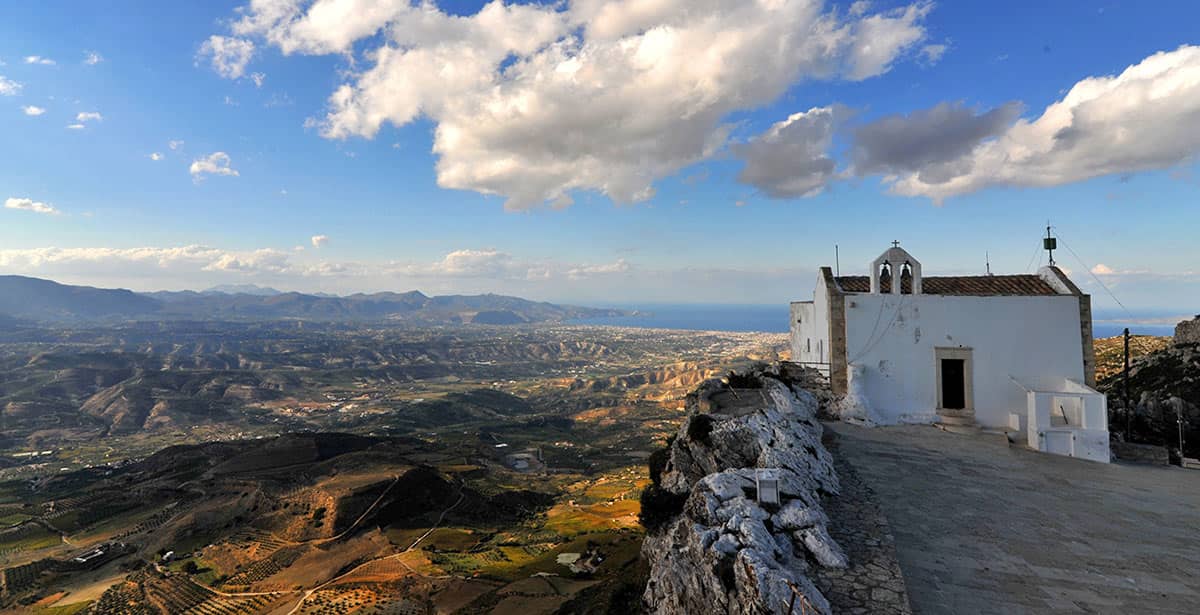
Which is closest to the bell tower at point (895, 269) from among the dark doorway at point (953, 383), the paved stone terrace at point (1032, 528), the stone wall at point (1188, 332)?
the dark doorway at point (953, 383)

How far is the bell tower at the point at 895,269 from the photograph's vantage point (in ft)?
50.8

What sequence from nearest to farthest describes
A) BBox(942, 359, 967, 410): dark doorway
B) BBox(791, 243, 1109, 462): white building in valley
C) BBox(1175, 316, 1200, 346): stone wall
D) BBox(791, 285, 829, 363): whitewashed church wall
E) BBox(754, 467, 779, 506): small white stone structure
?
1. BBox(754, 467, 779, 506): small white stone structure
2. BBox(791, 243, 1109, 462): white building in valley
3. BBox(942, 359, 967, 410): dark doorway
4. BBox(791, 285, 829, 363): whitewashed church wall
5. BBox(1175, 316, 1200, 346): stone wall

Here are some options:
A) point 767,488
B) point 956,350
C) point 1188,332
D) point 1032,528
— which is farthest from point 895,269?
point 1188,332

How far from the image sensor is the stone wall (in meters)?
20.4

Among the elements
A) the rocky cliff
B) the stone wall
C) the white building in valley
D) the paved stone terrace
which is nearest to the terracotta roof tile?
the white building in valley

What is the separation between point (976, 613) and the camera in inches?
209

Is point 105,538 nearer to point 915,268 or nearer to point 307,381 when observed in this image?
point 915,268

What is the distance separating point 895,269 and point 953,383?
3.80m

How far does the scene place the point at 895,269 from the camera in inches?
617

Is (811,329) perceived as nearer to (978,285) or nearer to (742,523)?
(978,285)

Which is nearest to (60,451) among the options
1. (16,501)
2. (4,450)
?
(4,450)

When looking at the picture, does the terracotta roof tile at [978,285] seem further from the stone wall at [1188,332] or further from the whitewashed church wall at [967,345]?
the stone wall at [1188,332]

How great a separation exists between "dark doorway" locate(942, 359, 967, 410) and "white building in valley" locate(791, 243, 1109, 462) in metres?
0.03

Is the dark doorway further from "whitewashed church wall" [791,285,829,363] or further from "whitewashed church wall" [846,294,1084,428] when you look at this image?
"whitewashed church wall" [791,285,829,363]
